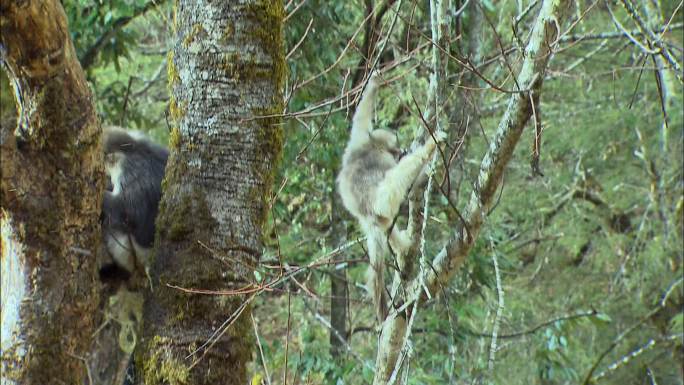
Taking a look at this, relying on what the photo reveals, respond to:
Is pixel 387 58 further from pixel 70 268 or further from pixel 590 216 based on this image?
pixel 70 268

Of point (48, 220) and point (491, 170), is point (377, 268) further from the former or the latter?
point (48, 220)

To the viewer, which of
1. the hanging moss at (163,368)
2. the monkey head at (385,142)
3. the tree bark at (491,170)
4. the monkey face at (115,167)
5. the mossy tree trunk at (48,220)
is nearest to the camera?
the mossy tree trunk at (48,220)

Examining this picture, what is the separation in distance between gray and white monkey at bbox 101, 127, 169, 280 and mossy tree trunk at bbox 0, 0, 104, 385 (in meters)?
1.82

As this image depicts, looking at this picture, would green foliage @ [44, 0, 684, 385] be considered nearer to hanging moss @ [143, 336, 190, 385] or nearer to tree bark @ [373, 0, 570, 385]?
tree bark @ [373, 0, 570, 385]

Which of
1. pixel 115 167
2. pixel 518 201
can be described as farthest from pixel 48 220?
pixel 518 201

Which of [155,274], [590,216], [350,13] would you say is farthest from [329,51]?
[590,216]

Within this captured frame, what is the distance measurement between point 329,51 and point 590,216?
5.37m

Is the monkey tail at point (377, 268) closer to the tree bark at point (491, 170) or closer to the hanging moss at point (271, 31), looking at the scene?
the tree bark at point (491, 170)

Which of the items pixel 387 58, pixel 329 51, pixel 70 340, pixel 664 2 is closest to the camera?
pixel 70 340

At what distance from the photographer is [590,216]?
9859 mm

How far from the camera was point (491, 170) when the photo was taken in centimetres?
320

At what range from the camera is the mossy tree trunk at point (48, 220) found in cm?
251

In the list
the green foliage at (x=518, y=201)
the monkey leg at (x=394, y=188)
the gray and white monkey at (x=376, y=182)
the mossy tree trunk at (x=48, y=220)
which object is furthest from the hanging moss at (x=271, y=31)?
the green foliage at (x=518, y=201)

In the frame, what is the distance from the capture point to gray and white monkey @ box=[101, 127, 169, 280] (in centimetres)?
457
